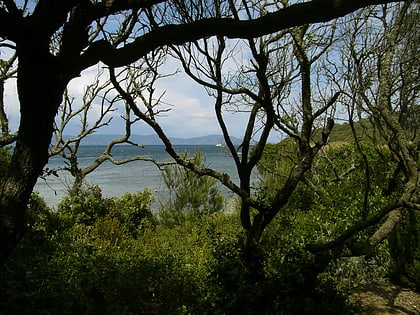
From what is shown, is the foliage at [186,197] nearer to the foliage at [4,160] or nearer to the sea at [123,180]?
the sea at [123,180]

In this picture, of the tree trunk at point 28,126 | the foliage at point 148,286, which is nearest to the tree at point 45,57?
the tree trunk at point 28,126

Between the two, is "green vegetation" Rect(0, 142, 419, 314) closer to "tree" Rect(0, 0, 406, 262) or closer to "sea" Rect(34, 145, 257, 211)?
"tree" Rect(0, 0, 406, 262)

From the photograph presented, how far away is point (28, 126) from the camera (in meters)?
2.36

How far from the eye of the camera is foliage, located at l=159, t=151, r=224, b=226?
1137 centimetres

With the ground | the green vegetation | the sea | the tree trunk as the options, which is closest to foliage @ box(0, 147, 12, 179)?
the sea

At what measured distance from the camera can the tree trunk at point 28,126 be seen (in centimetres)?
231

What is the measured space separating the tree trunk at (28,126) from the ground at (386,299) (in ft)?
12.1

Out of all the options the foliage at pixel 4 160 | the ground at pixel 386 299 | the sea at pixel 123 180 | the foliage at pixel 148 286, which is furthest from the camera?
the sea at pixel 123 180

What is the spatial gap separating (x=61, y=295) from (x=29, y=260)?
655mm

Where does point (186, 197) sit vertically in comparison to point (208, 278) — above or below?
below

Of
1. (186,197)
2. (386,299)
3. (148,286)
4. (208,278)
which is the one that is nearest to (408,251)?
(386,299)

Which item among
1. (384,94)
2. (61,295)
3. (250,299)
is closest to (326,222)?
(384,94)

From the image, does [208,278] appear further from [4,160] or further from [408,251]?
[4,160]

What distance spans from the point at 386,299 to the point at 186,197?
7.39 metres
